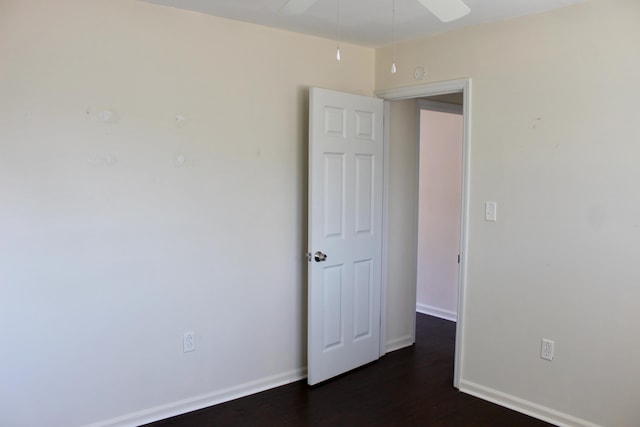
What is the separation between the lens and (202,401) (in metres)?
2.98

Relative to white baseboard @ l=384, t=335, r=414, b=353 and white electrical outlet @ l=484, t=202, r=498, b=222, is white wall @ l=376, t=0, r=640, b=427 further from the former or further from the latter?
white baseboard @ l=384, t=335, r=414, b=353

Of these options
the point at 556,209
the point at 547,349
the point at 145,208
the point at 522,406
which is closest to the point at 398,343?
the point at 522,406

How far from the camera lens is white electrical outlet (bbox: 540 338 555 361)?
2.82 meters

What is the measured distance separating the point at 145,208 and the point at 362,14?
5.71 ft

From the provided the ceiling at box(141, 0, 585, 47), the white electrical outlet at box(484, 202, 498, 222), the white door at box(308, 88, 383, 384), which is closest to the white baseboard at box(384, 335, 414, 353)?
the white door at box(308, 88, 383, 384)

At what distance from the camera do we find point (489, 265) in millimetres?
3088

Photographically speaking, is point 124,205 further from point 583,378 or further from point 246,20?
point 583,378

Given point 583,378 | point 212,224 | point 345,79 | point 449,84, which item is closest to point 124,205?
point 212,224

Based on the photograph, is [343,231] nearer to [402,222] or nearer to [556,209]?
[402,222]

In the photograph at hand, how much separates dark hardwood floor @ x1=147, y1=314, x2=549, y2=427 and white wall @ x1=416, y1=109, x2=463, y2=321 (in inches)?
53.0

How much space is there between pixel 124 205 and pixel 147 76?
750 mm

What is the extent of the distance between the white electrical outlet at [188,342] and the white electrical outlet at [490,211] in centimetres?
204

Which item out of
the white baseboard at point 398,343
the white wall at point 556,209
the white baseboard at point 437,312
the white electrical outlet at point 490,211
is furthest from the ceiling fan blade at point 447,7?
the white baseboard at point 437,312

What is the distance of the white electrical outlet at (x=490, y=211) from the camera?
120 inches
